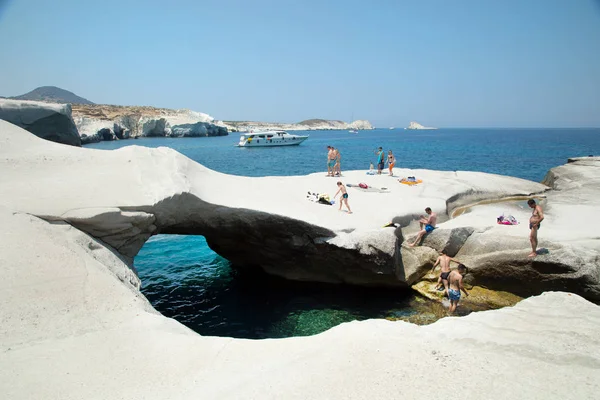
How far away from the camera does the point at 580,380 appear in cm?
491

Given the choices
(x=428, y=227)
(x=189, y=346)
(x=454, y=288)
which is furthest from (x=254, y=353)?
(x=428, y=227)

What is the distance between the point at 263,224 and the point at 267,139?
61.8 meters

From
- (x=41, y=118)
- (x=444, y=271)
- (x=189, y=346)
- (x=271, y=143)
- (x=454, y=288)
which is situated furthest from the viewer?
(x=271, y=143)

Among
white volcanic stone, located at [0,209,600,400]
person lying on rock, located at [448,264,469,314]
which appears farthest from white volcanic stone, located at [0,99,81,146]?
person lying on rock, located at [448,264,469,314]

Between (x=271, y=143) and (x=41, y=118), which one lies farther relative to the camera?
(x=271, y=143)

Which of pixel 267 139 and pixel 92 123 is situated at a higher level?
pixel 92 123

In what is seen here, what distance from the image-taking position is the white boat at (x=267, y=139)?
72.4 m

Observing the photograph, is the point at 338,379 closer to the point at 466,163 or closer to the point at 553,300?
the point at 553,300

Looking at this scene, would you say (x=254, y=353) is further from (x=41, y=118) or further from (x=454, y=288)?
(x=41, y=118)

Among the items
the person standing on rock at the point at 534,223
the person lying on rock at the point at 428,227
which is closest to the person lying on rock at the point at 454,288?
the person lying on rock at the point at 428,227

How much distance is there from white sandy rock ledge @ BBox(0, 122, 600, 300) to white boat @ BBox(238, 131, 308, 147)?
2249 inches

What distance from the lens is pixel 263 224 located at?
44.3ft

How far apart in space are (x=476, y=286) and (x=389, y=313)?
365 cm

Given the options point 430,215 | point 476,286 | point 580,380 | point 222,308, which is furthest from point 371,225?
point 580,380
